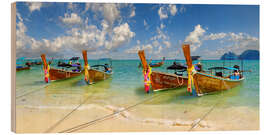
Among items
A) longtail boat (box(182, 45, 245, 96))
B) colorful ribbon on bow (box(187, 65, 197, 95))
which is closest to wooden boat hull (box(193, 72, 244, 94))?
longtail boat (box(182, 45, 245, 96))

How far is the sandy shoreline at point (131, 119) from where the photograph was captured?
10.2 ft

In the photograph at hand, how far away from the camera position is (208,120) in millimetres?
3250

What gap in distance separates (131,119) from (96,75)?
3125mm

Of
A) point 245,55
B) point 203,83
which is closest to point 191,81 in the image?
point 203,83

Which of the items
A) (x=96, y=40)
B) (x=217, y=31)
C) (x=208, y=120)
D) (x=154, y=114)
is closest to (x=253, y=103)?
(x=208, y=120)

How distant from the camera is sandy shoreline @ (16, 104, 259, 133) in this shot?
3113 millimetres

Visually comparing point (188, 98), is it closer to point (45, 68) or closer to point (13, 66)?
point (13, 66)

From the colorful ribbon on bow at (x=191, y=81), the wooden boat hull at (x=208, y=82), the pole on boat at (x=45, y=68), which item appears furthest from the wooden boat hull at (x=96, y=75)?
the wooden boat hull at (x=208, y=82)

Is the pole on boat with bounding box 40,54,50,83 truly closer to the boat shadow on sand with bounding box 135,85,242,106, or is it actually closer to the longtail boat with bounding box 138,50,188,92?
the boat shadow on sand with bounding box 135,85,242,106

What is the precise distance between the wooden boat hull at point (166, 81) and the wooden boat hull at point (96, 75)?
88.2 inches

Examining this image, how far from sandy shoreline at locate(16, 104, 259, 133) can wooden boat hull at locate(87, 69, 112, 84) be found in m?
2.15

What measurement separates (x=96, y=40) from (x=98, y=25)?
42 cm

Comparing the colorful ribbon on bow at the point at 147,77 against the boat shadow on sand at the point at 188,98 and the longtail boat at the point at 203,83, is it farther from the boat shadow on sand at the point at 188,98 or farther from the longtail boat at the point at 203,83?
the longtail boat at the point at 203,83

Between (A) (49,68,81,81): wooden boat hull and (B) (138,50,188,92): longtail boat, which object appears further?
(A) (49,68,81,81): wooden boat hull
